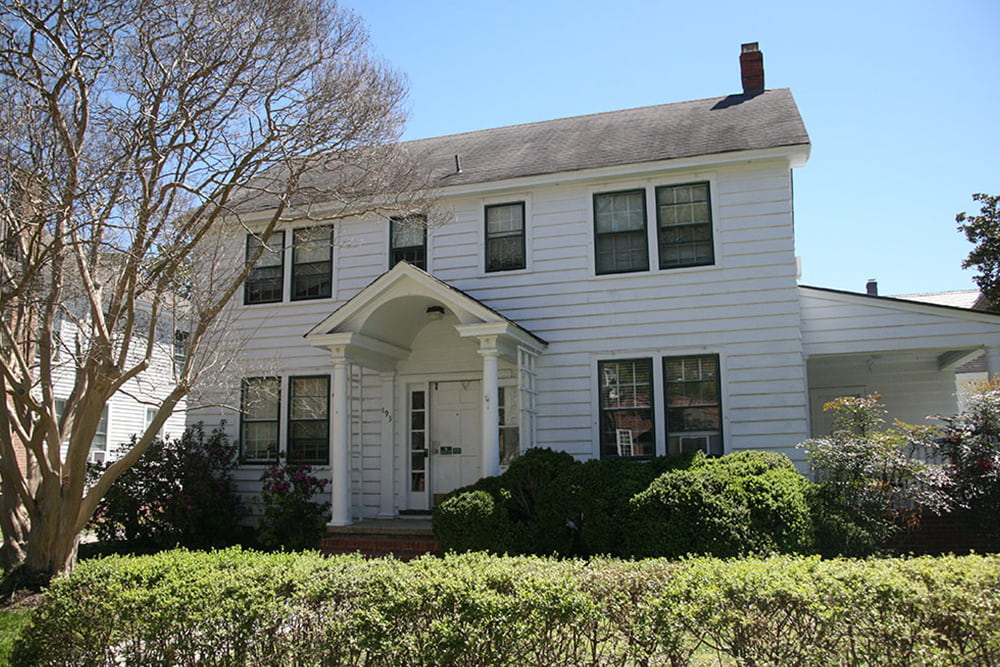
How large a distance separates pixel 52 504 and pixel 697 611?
7971mm

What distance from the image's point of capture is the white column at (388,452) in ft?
42.3

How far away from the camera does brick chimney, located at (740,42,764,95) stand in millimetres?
14328

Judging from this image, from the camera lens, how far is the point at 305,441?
13.4 meters

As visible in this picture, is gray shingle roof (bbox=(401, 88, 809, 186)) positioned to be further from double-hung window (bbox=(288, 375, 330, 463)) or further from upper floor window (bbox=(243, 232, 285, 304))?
double-hung window (bbox=(288, 375, 330, 463))

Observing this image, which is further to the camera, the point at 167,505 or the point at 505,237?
the point at 505,237

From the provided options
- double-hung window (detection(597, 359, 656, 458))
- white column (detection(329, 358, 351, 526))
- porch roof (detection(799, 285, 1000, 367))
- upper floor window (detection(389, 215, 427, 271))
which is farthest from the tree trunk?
porch roof (detection(799, 285, 1000, 367))

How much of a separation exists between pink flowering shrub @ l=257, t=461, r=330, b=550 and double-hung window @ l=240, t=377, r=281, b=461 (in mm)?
1257

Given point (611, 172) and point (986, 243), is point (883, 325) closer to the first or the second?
point (611, 172)

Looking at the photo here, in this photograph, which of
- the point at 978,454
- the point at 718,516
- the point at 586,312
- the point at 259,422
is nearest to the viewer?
the point at 718,516

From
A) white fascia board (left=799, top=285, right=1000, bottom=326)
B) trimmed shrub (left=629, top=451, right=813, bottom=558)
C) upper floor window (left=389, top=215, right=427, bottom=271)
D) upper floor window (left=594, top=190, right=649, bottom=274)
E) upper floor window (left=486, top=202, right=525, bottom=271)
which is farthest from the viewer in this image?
upper floor window (left=389, top=215, right=427, bottom=271)

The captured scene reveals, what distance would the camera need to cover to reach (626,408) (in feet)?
39.1

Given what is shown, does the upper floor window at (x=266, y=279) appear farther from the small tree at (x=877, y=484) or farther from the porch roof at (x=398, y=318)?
the small tree at (x=877, y=484)

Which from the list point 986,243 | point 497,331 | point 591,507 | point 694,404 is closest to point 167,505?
point 497,331

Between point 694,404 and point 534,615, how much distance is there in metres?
7.29
